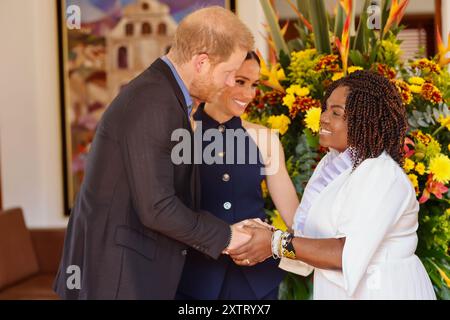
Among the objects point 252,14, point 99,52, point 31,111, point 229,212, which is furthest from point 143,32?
point 229,212

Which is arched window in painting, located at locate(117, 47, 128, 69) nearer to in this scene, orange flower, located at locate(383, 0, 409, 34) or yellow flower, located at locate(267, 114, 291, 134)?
yellow flower, located at locate(267, 114, 291, 134)

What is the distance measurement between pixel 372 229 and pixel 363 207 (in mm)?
57

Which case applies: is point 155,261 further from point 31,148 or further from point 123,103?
point 31,148

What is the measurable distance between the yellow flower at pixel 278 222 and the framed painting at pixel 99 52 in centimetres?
231

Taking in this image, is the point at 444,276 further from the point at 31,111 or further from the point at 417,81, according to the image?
the point at 31,111

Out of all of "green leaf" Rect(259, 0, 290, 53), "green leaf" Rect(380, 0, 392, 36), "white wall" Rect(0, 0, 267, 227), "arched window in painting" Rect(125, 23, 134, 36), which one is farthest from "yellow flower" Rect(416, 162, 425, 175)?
"white wall" Rect(0, 0, 267, 227)

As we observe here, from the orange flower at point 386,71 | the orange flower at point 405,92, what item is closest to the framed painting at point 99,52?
Result: the orange flower at point 386,71

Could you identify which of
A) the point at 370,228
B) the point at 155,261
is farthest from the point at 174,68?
the point at 370,228

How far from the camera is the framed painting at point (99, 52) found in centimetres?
421

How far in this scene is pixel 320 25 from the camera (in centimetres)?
215

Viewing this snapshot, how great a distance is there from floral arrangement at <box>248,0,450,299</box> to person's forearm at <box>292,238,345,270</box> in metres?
0.38

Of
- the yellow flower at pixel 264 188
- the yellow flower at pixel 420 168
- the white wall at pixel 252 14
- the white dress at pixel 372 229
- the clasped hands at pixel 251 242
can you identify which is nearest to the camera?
the white dress at pixel 372 229

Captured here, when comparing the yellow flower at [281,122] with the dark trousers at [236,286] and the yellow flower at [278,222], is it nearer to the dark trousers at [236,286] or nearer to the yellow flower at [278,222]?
the yellow flower at [278,222]

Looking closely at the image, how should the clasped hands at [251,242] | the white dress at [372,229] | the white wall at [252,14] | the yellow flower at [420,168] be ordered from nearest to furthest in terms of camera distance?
the white dress at [372,229], the clasped hands at [251,242], the yellow flower at [420,168], the white wall at [252,14]
